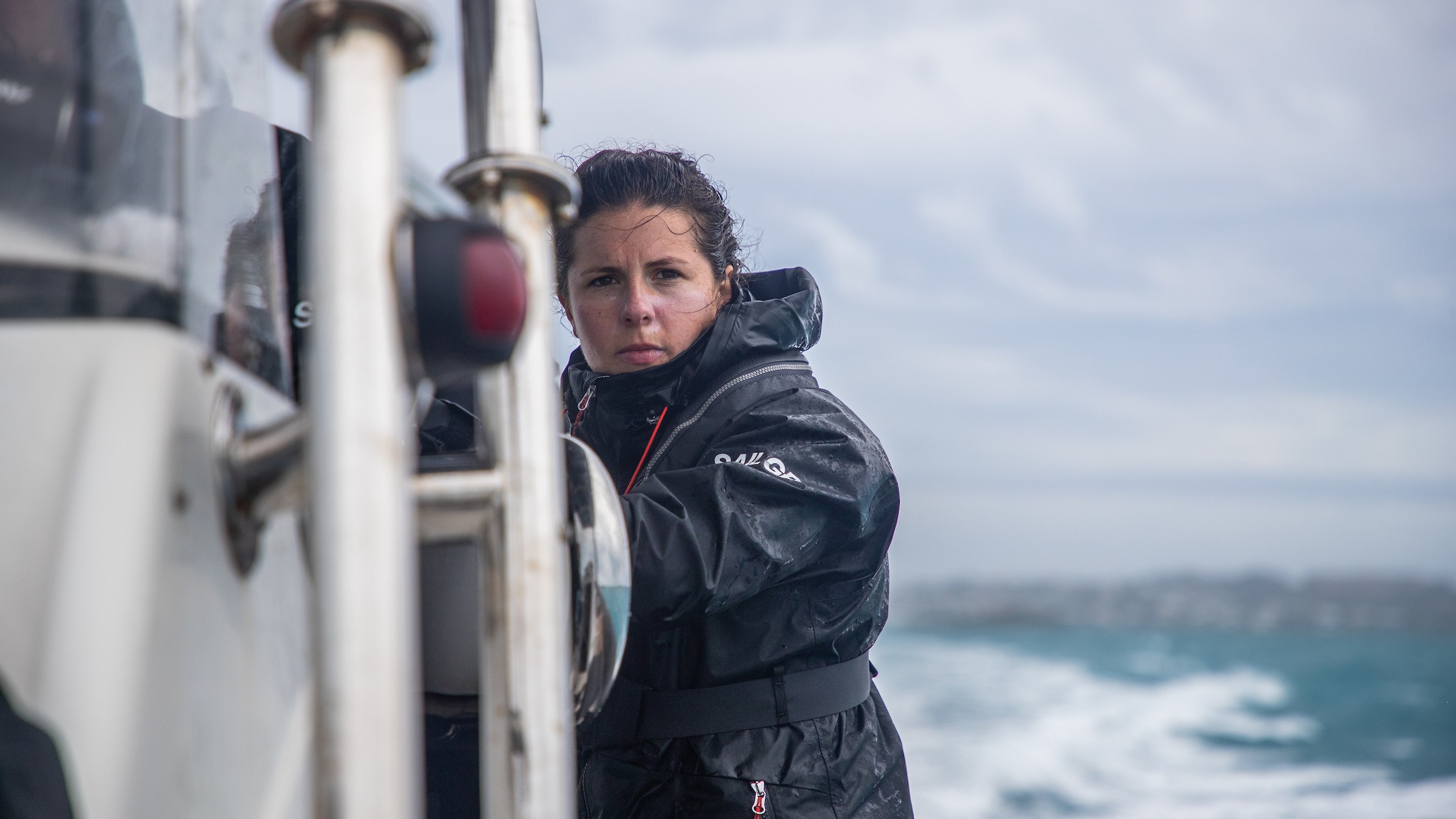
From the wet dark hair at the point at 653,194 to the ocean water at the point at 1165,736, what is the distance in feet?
13.4

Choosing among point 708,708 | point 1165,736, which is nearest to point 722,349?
point 708,708

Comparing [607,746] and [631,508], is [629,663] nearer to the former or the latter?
[607,746]

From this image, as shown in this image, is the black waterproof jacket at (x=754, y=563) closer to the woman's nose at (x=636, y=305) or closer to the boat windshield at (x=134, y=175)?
the woman's nose at (x=636, y=305)

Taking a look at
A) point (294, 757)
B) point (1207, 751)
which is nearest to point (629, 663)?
point (294, 757)

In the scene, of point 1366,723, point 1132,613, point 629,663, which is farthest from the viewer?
point 1132,613

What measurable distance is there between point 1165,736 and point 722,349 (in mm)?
13452

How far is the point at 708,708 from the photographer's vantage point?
1790 millimetres

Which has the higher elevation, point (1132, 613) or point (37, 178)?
point (1132, 613)

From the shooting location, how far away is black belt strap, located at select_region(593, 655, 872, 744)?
5.86ft

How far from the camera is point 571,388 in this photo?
91.8 inches

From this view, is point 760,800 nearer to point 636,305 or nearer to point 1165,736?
point 636,305

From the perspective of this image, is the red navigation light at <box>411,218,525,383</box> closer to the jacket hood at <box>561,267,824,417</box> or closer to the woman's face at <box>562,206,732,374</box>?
the jacket hood at <box>561,267,824,417</box>

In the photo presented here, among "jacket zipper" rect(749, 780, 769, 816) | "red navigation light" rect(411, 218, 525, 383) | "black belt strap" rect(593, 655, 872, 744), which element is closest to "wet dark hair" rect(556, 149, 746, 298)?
"black belt strap" rect(593, 655, 872, 744)

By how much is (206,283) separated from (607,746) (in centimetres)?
117
